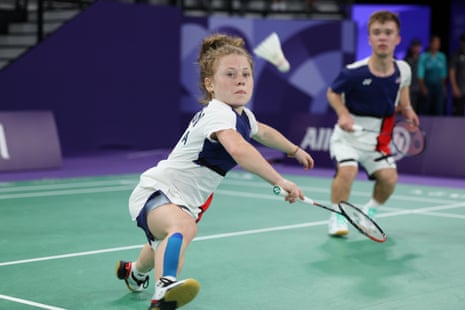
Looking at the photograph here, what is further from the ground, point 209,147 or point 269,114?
point 209,147

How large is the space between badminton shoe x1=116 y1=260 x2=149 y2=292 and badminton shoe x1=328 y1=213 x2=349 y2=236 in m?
2.65

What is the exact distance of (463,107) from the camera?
659 inches

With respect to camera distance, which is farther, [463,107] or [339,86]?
[463,107]

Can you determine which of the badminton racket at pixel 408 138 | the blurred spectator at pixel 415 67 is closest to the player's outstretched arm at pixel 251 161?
the badminton racket at pixel 408 138

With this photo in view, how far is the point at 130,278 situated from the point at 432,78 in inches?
476

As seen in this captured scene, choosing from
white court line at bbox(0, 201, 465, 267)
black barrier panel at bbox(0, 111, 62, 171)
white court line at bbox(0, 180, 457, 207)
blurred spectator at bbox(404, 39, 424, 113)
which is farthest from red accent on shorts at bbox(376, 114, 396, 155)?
blurred spectator at bbox(404, 39, 424, 113)

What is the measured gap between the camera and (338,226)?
7656mm

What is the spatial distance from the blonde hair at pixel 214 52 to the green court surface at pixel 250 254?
1.35m

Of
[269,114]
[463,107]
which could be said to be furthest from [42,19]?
[463,107]

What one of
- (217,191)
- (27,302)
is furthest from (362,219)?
(217,191)

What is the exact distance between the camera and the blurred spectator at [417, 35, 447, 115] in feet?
53.1

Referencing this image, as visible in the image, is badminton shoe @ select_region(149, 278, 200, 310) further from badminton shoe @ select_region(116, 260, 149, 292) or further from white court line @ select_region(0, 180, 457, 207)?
white court line @ select_region(0, 180, 457, 207)

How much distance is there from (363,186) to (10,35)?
7.86 meters

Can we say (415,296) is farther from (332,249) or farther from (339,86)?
(339,86)
